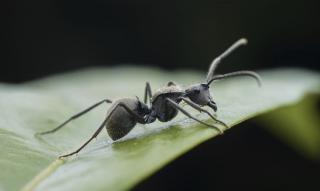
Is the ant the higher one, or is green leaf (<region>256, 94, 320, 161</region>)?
the ant

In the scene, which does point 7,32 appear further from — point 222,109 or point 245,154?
point 222,109

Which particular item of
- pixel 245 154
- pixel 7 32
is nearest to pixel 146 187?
pixel 245 154

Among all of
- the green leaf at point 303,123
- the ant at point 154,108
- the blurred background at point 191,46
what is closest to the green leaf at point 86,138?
the ant at point 154,108

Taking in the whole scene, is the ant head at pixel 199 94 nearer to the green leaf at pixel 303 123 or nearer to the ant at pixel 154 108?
the ant at pixel 154 108

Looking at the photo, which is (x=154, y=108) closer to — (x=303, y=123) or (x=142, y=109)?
(x=142, y=109)

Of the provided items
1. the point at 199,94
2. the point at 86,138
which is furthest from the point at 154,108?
the point at 86,138

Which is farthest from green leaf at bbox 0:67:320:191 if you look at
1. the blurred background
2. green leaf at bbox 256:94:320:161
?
the blurred background

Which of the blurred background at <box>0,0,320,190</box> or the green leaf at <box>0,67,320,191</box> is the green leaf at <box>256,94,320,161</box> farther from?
the blurred background at <box>0,0,320,190</box>
